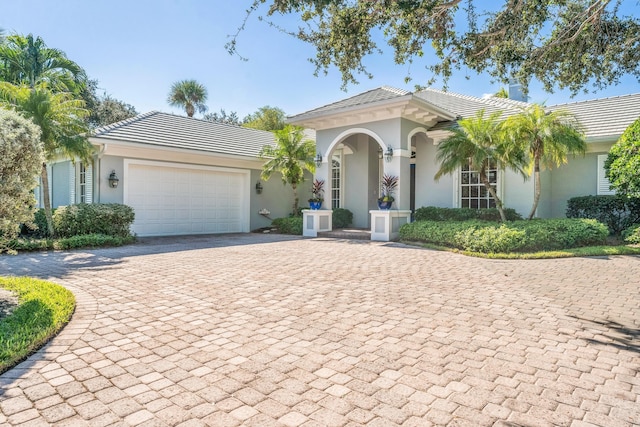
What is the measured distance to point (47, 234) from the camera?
36.5 ft

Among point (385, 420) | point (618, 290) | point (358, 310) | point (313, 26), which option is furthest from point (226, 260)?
point (618, 290)

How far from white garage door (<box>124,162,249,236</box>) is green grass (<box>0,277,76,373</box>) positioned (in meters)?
7.70

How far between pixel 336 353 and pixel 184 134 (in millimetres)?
13271

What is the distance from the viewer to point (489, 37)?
6.77m

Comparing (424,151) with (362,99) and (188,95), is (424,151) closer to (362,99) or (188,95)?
(362,99)

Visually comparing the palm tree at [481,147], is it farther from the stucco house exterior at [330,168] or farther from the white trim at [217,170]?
the white trim at [217,170]

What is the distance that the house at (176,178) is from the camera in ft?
40.5

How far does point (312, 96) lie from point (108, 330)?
684 inches

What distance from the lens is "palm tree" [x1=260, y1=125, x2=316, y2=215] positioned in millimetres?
14477

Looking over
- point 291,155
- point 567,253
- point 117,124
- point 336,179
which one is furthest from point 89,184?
point 567,253

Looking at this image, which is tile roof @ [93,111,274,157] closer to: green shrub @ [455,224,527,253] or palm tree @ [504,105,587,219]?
green shrub @ [455,224,527,253]

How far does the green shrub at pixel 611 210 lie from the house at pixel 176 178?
435 inches

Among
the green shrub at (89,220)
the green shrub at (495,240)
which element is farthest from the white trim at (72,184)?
the green shrub at (495,240)

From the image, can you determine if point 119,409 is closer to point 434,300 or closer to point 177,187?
point 434,300
